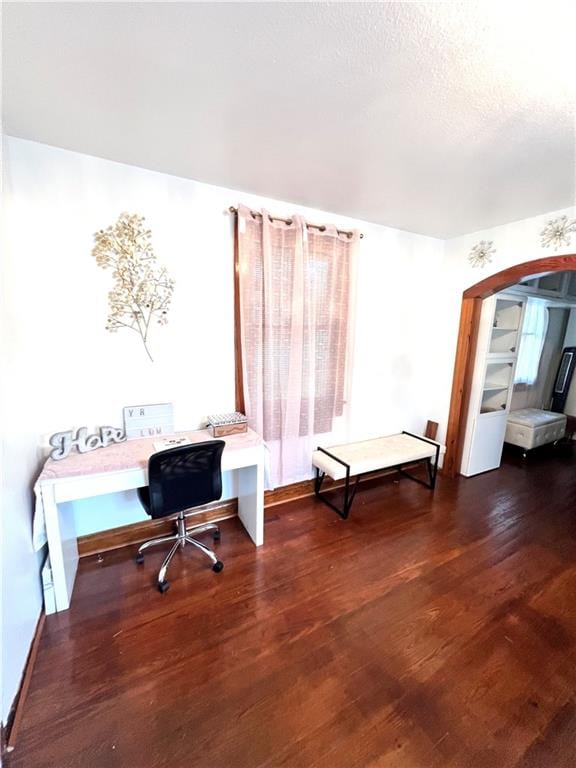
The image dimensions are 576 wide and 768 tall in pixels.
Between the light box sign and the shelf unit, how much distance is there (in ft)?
10.0

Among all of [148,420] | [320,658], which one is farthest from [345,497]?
[148,420]

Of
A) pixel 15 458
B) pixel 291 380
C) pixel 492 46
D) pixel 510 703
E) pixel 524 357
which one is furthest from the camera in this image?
pixel 524 357

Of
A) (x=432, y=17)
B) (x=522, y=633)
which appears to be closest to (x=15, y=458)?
(x=432, y=17)

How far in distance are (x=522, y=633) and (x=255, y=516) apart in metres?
1.67

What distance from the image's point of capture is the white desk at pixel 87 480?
1669 mm

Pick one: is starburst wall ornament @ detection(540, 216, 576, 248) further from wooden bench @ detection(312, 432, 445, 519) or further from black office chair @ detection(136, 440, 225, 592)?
black office chair @ detection(136, 440, 225, 592)

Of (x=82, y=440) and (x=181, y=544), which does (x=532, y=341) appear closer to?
(x=181, y=544)

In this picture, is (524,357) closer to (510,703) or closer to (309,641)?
(510,703)

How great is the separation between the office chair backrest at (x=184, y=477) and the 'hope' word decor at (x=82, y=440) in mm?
544

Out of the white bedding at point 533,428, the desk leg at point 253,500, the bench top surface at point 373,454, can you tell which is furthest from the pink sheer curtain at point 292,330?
the white bedding at point 533,428

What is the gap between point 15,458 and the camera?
1518 mm

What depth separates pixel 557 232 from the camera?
254 cm

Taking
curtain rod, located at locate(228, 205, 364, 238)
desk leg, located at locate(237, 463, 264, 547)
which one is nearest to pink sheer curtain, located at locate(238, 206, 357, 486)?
curtain rod, located at locate(228, 205, 364, 238)

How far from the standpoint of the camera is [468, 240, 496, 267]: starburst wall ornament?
9.88ft
